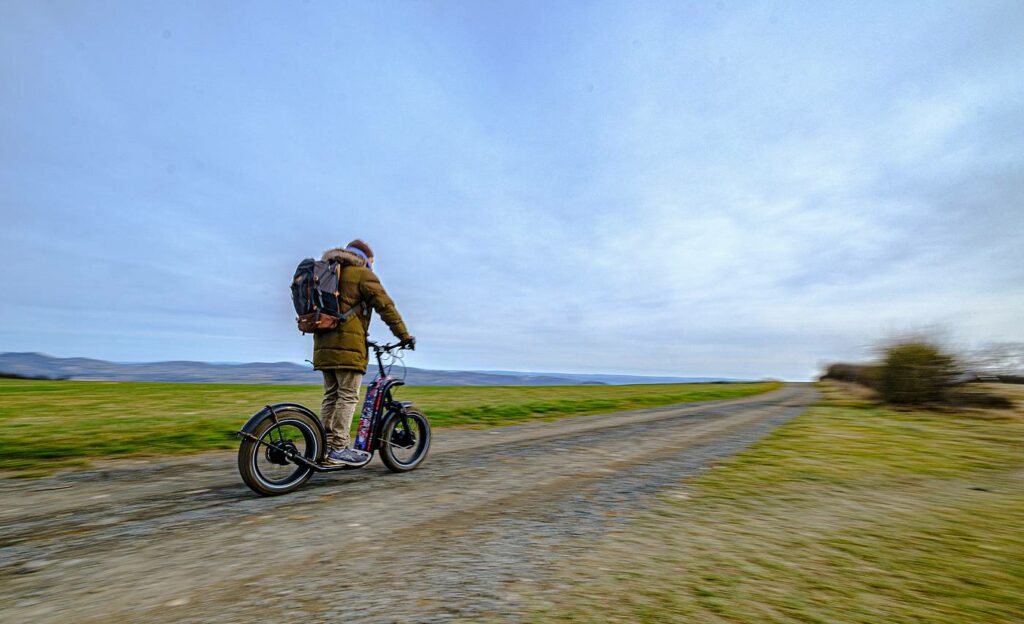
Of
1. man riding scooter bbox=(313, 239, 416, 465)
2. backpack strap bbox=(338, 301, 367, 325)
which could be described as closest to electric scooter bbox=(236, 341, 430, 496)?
man riding scooter bbox=(313, 239, 416, 465)

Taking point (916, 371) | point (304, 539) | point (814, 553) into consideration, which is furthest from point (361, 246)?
point (916, 371)

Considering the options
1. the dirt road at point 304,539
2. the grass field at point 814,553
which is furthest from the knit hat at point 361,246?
the grass field at point 814,553

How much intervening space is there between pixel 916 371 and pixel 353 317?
21.6 m

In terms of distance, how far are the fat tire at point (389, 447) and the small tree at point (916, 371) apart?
66.5 feet

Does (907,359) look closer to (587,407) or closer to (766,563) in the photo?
(587,407)

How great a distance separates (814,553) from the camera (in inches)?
133

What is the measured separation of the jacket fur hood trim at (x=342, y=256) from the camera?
232 inches

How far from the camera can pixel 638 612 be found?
7.95 feet

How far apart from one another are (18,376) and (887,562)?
45442mm

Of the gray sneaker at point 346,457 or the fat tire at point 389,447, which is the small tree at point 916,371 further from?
the gray sneaker at point 346,457

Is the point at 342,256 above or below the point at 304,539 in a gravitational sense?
above

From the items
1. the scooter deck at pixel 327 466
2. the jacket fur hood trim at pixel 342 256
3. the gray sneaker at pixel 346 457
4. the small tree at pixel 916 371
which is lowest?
the scooter deck at pixel 327 466

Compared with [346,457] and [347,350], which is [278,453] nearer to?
[346,457]

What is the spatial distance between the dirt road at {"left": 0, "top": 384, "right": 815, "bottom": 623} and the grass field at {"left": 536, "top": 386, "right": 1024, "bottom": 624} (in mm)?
414
